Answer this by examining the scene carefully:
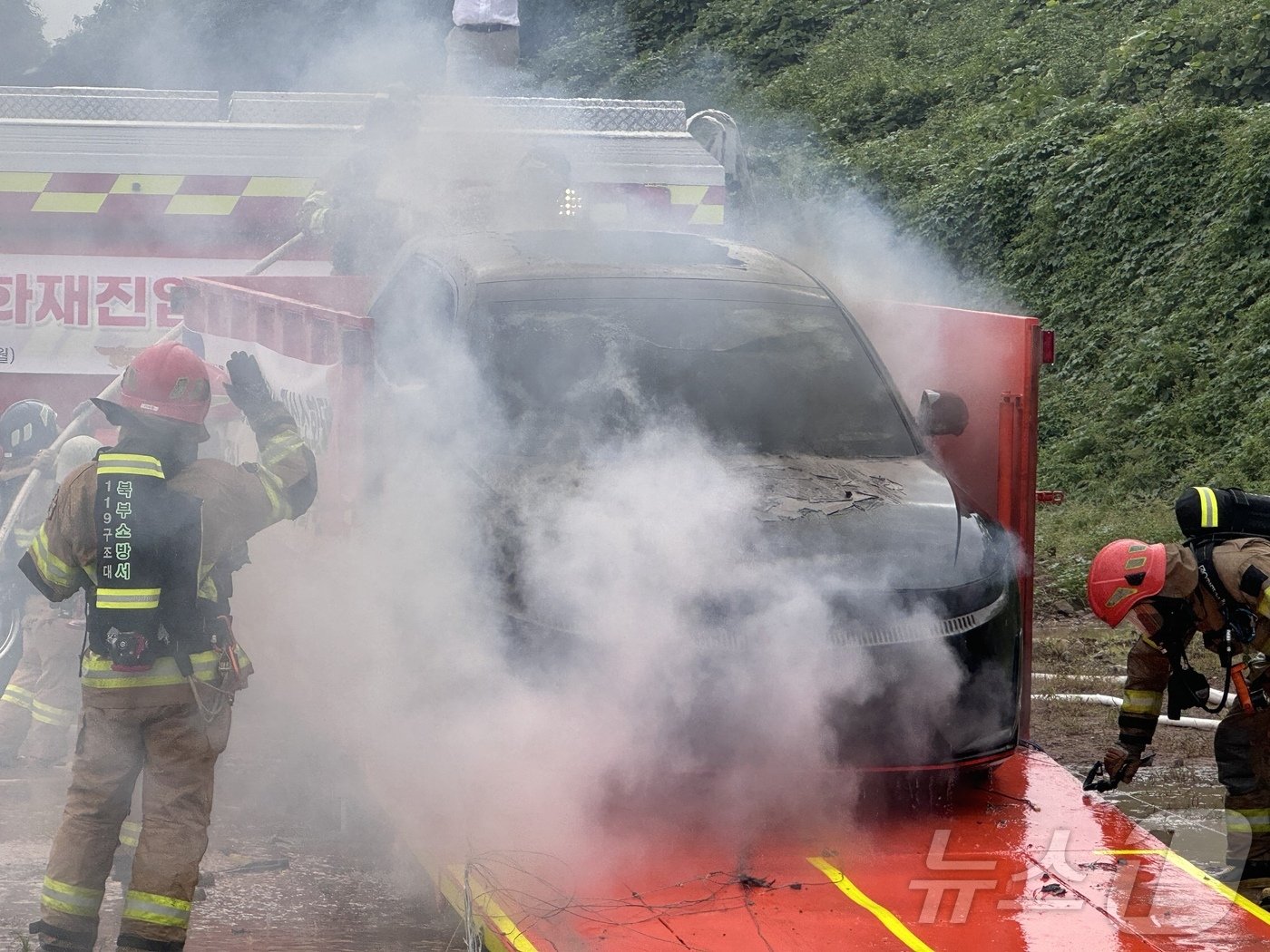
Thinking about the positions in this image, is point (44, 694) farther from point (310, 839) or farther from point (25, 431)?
point (310, 839)

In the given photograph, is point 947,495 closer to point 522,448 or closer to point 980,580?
point 980,580

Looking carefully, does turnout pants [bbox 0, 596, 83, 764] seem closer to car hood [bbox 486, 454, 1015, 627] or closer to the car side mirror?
car hood [bbox 486, 454, 1015, 627]

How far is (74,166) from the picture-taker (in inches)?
357

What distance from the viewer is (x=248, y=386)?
496 cm

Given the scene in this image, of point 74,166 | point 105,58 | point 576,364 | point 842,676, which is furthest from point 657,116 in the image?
point 105,58

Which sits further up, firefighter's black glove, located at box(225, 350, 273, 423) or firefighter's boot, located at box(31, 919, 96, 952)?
firefighter's black glove, located at box(225, 350, 273, 423)

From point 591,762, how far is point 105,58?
23.1 m

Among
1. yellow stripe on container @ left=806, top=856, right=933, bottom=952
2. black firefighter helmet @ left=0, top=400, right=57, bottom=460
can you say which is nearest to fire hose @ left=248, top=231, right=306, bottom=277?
black firefighter helmet @ left=0, top=400, right=57, bottom=460

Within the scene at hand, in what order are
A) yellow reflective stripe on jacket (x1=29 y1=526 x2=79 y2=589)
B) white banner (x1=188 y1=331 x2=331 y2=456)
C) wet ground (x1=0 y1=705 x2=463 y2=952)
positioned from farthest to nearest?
white banner (x1=188 y1=331 x2=331 y2=456)
wet ground (x1=0 y1=705 x2=463 y2=952)
yellow reflective stripe on jacket (x1=29 y1=526 x2=79 y2=589)

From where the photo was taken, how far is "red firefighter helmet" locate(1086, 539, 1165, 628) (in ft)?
17.0

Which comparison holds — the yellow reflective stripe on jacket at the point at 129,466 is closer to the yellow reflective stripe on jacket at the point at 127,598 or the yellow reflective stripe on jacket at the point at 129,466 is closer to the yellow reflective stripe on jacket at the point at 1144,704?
the yellow reflective stripe on jacket at the point at 127,598

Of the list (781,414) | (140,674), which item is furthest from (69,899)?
(781,414)

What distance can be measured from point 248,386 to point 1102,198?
11.7m

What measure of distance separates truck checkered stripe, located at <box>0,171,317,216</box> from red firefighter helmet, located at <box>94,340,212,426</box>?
475 centimetres
